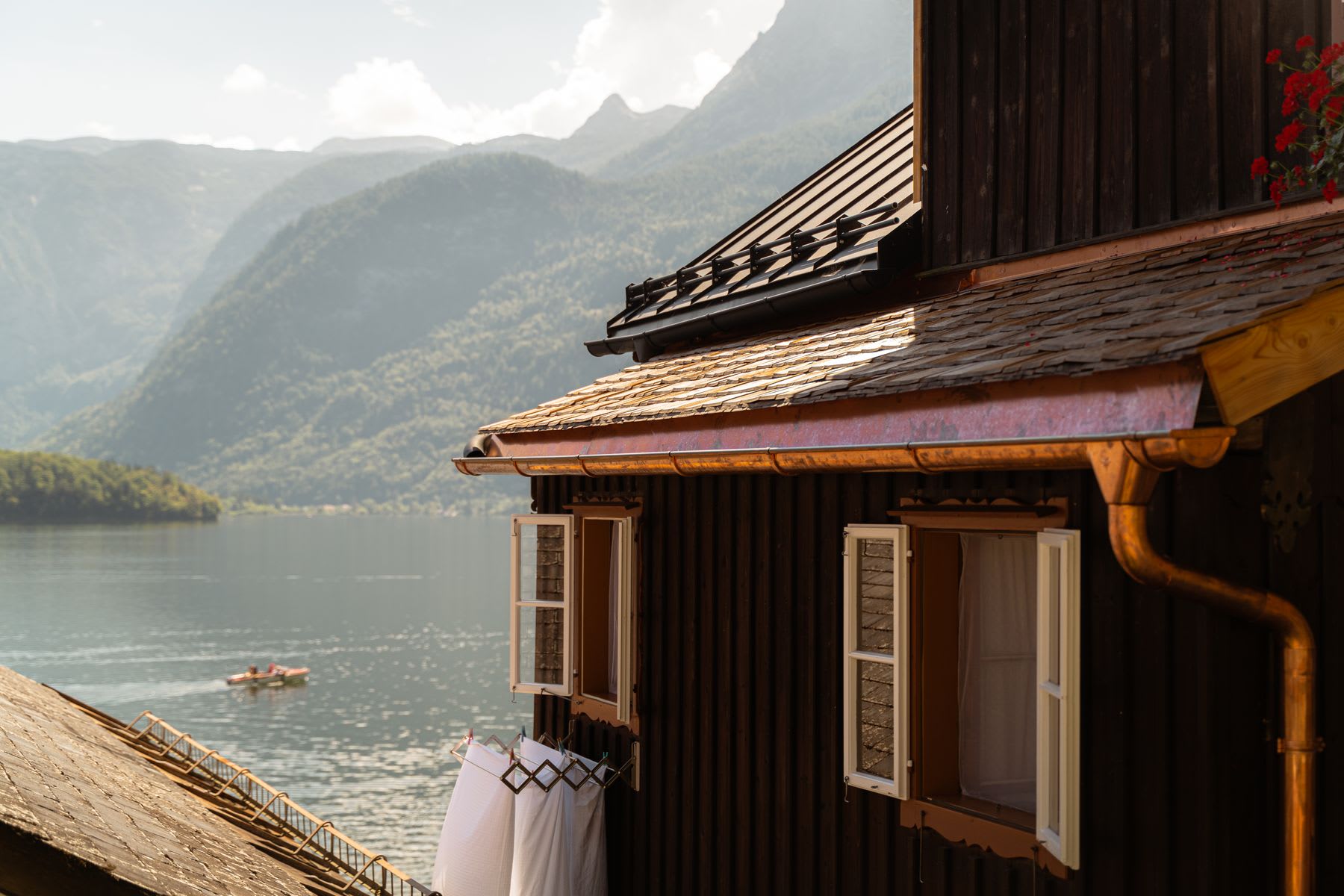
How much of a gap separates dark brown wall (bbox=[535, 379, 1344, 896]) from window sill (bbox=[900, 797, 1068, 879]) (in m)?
0.06

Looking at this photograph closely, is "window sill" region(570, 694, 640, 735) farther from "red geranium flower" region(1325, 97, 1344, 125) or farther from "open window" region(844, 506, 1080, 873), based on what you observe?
"red geranium flower" region(1325, 97, 1344, 125)

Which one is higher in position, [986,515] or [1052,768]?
[986,515]

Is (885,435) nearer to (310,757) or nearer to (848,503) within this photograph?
(848,503)

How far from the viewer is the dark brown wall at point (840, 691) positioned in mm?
4070

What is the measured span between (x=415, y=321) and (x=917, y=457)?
183 metres

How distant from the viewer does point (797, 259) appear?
307 inches

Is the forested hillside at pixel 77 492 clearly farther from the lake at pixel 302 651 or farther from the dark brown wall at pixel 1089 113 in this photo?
the dark brown wall at pixel 1089 113

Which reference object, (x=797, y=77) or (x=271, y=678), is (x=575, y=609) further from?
(x=797, y=77)

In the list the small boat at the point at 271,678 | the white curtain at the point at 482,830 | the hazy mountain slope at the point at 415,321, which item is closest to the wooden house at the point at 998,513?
the white curtain at the point at 482,830

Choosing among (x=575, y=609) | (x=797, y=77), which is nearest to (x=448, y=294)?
(x=797, y=77)

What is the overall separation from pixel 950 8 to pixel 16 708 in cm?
592

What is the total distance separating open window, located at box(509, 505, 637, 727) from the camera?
7871 millimetres

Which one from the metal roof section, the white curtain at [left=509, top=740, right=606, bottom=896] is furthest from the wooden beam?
the white curtain at [left=509, top=740, right=606, bottom=896]

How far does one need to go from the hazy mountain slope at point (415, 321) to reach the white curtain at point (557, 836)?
471ft
